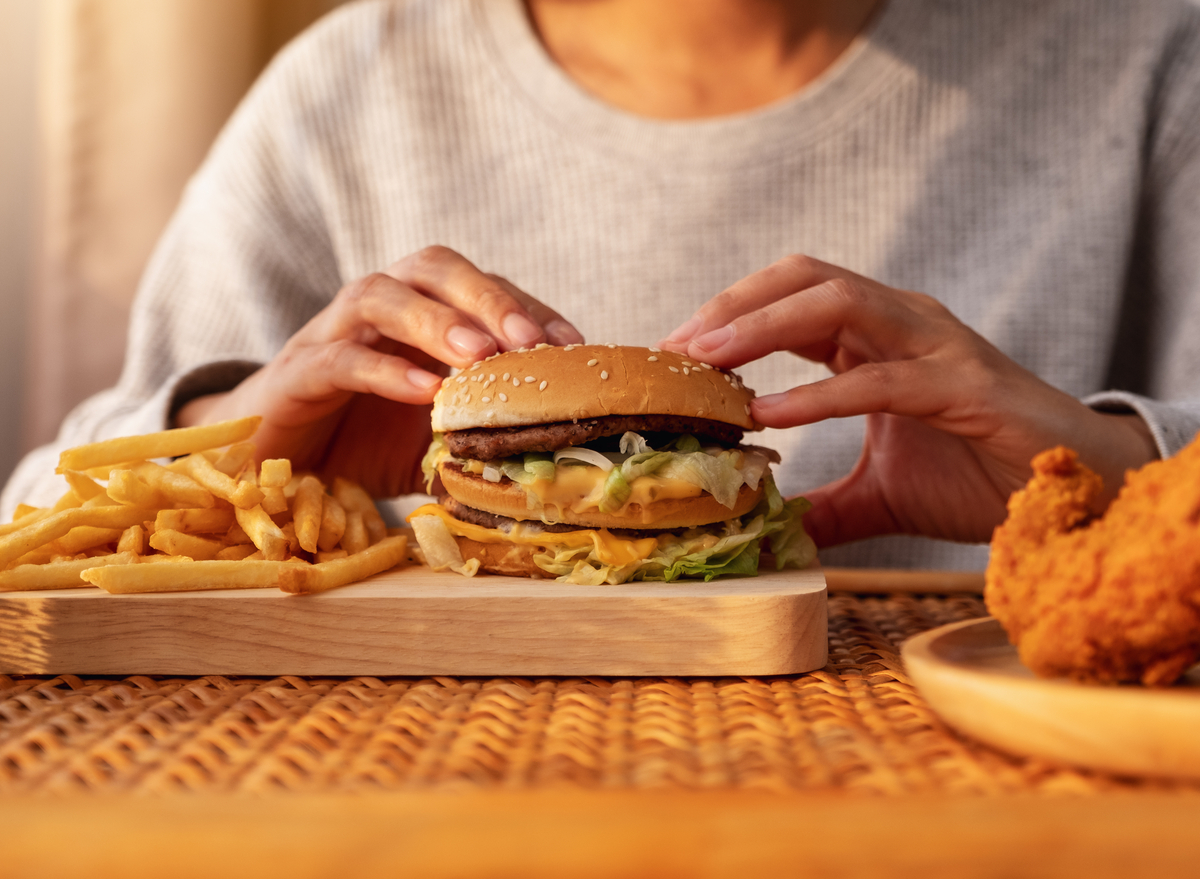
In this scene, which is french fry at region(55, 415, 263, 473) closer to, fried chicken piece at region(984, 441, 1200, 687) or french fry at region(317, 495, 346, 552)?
french fry at region(317, 495, 346, 552)

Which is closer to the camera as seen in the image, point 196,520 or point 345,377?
point 196,520

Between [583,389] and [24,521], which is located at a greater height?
[583,389]

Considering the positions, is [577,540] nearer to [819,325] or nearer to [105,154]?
[819,325]

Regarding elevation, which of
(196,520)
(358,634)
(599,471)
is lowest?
(358,634)

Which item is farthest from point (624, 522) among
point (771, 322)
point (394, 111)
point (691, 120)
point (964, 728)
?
point (394, 111)

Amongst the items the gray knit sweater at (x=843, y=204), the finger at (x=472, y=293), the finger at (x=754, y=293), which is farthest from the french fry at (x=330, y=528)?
the gray knit sweater at (x=843, y=204)

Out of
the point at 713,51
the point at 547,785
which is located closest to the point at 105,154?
the point at 713,51

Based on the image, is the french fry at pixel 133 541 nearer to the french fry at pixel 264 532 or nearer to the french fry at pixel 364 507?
the french fry at pixel 264 532
